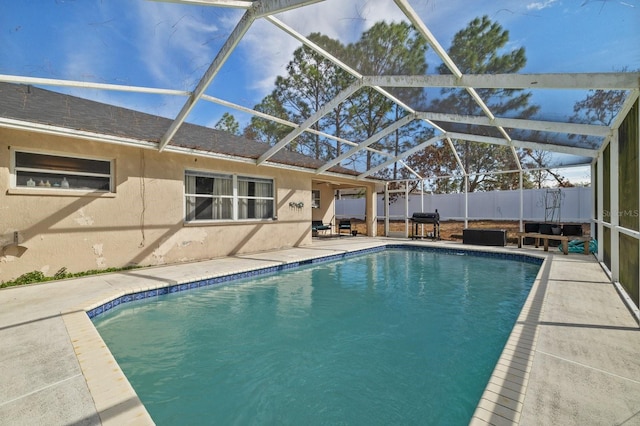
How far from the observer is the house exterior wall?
5711 millimetres

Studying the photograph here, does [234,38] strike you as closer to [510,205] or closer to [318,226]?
[318,226]

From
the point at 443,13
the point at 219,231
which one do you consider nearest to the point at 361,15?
the point at 443,13

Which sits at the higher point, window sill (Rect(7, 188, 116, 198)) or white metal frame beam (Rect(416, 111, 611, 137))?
white metal frame beam (Rect(416, 111, 611, 137))

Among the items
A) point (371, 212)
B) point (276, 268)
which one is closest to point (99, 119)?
point (276, 268)

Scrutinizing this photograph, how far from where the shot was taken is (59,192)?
617 centimetres

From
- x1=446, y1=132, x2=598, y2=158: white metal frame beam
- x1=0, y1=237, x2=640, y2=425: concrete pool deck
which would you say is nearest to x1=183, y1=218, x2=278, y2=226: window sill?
x1=0, y1=237, x2=640, y2=425: concrete pool deck

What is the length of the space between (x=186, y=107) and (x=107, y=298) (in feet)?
12.5

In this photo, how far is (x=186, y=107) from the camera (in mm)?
6133

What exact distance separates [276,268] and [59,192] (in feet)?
16.3

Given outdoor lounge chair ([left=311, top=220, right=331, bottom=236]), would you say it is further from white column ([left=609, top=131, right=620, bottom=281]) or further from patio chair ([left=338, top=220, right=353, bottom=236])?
white column ([left=609, top=131, right=620, bottom=281])

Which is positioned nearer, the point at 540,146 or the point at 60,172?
the point at 60,172

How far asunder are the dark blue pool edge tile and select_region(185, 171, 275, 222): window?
8.24ft

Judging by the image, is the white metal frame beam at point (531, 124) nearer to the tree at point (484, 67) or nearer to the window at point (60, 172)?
the tree at point (484, 67)

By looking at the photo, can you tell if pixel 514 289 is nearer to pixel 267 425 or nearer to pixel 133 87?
pixel 267 425
